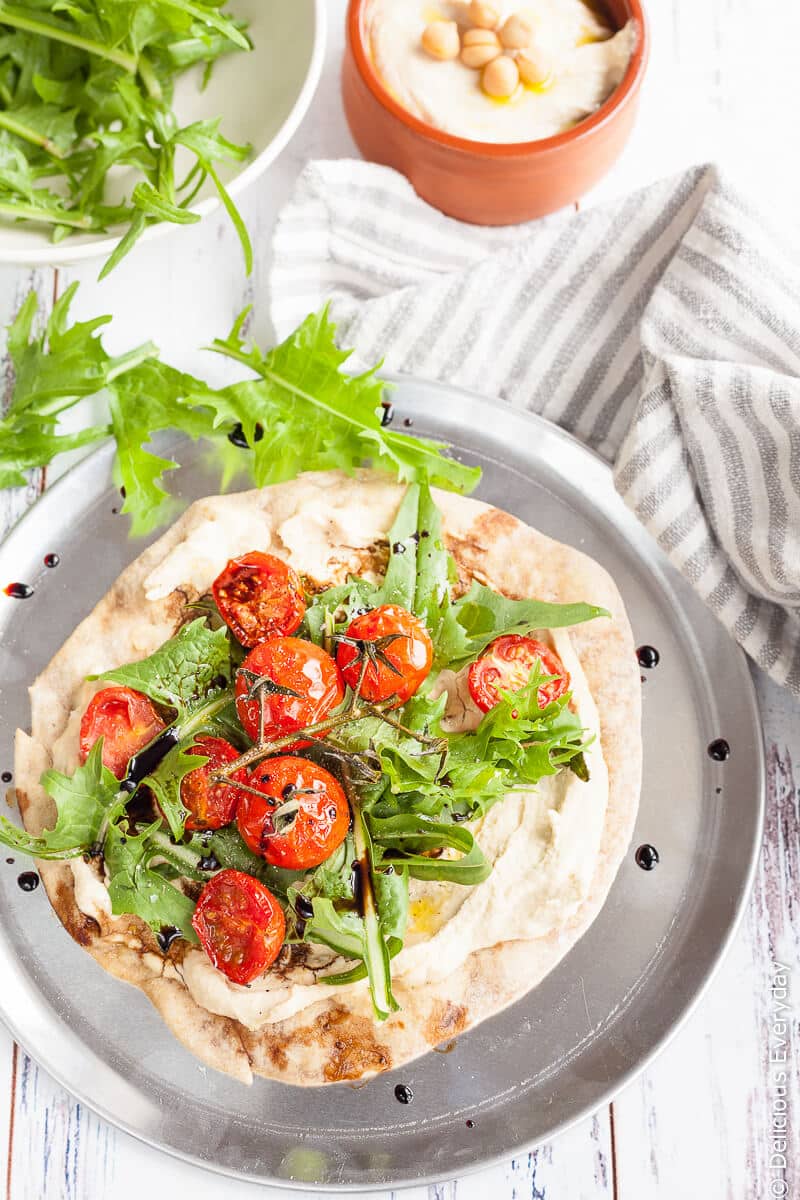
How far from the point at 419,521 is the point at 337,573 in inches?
5.8

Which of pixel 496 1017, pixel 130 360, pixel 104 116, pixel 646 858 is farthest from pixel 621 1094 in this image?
pixel 104 116

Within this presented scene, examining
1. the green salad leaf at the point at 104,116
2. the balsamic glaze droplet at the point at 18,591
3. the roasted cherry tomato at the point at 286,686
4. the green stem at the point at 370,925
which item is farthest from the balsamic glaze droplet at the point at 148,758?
the green salad leaf at the point at 104,116

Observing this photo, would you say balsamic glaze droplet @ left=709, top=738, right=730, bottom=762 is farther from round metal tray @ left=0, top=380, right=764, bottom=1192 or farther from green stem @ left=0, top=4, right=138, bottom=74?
green stem @ left=0, top=4, right=138, bottom=74

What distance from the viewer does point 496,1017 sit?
162 cm

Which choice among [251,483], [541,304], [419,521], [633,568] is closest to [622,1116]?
[633,568]

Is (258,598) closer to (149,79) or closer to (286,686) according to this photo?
(286,686)

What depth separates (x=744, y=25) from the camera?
2.02 m

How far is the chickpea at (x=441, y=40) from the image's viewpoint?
5.64 ft

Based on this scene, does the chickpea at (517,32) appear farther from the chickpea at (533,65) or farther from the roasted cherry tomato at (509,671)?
the roasted cherry tomato at (509,671)

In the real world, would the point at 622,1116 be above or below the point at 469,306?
below

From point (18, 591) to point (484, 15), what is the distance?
3.78ft

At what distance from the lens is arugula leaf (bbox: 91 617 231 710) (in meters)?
1.55

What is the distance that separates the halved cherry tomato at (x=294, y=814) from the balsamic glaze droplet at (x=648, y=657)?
552mm

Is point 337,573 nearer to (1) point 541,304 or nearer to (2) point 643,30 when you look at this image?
(1) point 541,304
